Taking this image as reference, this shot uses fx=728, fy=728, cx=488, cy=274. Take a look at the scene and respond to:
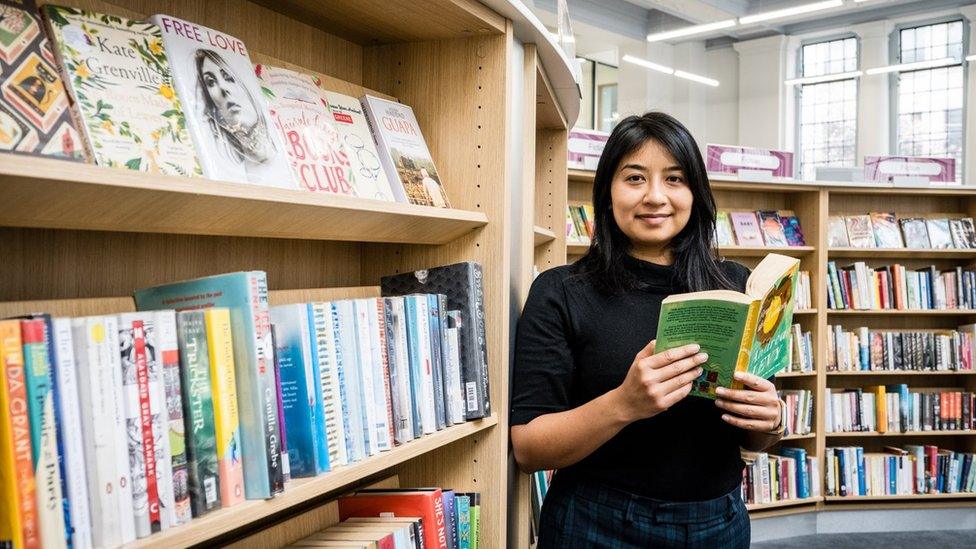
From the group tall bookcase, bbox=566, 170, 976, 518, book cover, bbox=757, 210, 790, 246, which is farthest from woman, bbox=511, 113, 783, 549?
book cover, bbox=757, 210, 790, 246

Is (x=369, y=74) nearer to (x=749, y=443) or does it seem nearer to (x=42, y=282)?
(x=42, y=282)

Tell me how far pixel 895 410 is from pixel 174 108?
4491 mm

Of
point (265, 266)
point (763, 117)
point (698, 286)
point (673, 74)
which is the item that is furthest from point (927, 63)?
point (265, 266)

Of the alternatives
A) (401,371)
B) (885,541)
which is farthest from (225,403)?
(885,541)

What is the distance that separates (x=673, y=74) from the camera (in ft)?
33.0

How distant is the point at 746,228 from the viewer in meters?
4.34

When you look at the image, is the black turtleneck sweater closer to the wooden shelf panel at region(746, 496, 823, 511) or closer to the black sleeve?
the black sleeve

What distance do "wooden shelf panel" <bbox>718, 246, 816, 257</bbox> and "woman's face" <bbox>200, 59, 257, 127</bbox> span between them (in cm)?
353

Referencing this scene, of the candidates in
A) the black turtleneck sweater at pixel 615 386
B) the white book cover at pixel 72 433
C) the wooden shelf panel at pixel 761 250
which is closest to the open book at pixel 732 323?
the black turtleneck sweater at pixel 615 386

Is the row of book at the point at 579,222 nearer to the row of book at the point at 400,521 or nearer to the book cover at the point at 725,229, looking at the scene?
the book cover at the point at 725,229

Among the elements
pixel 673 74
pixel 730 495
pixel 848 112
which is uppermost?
pixel 673 74

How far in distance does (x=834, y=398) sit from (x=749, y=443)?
3.15 meters

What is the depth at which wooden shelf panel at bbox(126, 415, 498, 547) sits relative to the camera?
801 millimetres

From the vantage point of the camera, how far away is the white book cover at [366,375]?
1.15m
